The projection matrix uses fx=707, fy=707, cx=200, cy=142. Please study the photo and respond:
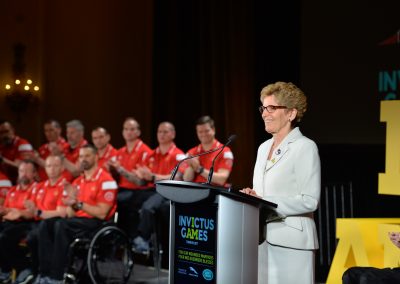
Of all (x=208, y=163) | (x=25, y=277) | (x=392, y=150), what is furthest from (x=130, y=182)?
(x=392, y=150)

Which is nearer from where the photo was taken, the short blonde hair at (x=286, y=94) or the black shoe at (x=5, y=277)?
the short blonde hair at (x=286, y=94)

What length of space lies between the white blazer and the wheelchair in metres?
2.98

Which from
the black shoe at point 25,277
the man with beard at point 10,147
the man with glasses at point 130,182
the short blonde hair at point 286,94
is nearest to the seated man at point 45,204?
the black shoe at point 25,277

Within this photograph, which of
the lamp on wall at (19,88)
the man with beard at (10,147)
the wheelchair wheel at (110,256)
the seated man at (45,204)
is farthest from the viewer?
the lamp on wall at (19,88)

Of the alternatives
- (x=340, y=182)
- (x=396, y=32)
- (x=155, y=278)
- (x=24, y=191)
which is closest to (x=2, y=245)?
(x=24, y=191)

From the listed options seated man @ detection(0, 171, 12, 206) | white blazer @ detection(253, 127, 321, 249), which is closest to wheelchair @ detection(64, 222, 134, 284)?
seated man @ detection(0, 171, 12, 206)

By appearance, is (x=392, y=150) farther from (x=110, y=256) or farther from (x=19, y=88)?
(x=19, y=88)

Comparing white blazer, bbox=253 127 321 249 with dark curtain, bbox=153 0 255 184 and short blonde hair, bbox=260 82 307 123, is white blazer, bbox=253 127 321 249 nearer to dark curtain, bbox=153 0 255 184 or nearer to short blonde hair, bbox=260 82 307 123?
short blonde hair, bbox=260 82 307 123

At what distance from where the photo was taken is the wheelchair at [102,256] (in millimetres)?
5492

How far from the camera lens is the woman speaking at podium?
8.86ft

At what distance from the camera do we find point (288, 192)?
2.75 m

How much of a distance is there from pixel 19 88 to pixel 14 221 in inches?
94.3

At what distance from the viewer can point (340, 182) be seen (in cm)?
600

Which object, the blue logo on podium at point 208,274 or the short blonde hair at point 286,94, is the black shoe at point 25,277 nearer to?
the blue logo on podium at point 208,274
